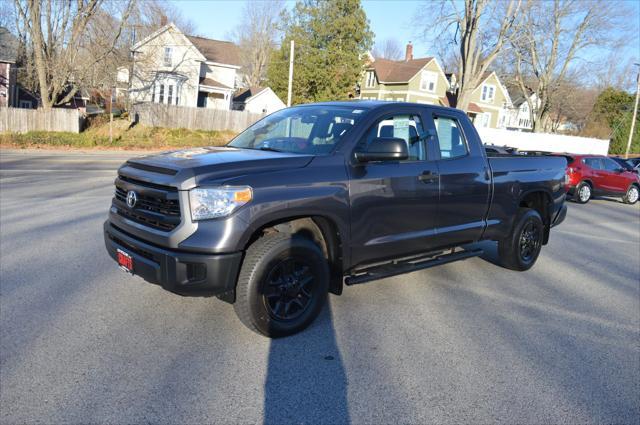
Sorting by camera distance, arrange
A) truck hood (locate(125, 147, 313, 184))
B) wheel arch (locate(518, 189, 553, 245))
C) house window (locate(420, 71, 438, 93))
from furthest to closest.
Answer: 1. house window (locate(420, 71, 438, 93))
2. wheel arch (locate(518, 189, 553, 245))
3. truck hood (locate(125, 147, 313, 184))

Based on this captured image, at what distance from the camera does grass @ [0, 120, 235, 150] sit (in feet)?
81.0

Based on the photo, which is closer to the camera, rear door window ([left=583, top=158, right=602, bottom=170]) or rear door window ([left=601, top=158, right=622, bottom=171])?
rear door window ([left=583, top=158, right=602, bottom=170])

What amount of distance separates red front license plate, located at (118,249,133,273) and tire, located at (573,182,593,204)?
1536cm

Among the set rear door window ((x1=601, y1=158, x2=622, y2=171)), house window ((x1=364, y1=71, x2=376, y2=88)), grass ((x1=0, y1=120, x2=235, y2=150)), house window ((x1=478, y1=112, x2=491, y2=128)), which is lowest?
grass ((x1=0, y1=120, x2=235, y2=150))

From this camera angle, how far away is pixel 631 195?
1772cm

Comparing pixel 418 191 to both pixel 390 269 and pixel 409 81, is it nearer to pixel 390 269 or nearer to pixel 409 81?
pixel 390 269

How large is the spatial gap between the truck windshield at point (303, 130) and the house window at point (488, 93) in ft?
192

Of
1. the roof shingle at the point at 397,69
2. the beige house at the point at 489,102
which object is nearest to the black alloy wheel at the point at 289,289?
the roof shingle at the point at 397,69

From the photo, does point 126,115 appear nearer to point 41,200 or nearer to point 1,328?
point 41,200

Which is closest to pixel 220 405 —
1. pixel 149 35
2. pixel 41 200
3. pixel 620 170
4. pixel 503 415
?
pixel 503 415

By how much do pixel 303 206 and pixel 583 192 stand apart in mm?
14941

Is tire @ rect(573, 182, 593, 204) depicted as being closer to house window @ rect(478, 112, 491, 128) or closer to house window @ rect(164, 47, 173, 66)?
house window @ rect(164, 47, 173, 66)

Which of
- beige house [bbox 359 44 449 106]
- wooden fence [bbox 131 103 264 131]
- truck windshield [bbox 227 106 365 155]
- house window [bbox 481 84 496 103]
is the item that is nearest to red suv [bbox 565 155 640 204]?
truck windshield [bbox 227 106 365 155]

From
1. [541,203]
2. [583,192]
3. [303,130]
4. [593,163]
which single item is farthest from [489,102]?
[303,130]
